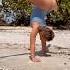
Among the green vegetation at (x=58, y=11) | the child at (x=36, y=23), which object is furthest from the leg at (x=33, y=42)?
the green vegetation at (x=58, y=11)

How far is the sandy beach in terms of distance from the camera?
592cm

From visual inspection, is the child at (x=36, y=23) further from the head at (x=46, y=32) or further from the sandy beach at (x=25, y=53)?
the sandy beach at (x=25, y=53)

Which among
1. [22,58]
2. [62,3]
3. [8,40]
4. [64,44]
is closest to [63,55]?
[22,58]

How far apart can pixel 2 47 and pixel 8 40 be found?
1080mm

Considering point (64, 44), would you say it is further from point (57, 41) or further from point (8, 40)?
point (8, 40)

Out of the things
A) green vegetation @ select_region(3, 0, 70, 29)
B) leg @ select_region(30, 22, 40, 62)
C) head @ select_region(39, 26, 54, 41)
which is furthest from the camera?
green vegetation @ select_region(3, 0, 70, 29)

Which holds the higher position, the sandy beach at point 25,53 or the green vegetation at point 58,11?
the green vegetation at point 58,11

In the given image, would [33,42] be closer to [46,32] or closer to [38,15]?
[46,32]

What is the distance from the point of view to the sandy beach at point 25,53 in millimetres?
5918

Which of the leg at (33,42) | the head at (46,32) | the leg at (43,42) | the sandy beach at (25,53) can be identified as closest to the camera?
the sandy beach at (25,53)

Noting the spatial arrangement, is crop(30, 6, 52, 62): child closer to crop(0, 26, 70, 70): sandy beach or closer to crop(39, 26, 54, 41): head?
crop(39, 26, 54, 41): head

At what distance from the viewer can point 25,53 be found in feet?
23.5

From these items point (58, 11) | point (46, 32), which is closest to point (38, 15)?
point (46, 32)

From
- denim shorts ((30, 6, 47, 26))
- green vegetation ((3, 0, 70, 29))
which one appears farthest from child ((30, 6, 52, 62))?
green vegetation ((3, 0, 70, 29))
